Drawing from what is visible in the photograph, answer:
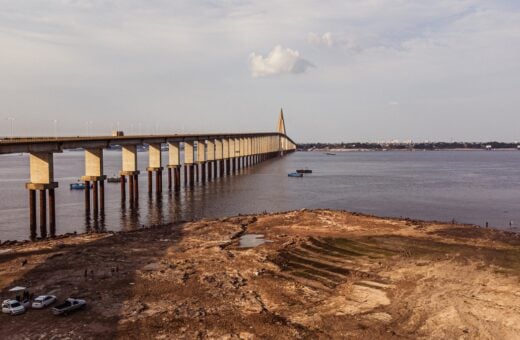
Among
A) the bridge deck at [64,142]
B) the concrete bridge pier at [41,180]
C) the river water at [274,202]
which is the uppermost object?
the bridge deck at [64,142]

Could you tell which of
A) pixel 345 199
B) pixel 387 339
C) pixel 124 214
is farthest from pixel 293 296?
pixel 345 199

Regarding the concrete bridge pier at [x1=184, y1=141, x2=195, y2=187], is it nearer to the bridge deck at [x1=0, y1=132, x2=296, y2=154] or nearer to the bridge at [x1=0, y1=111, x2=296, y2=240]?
the bridge at [x1=0, y1=111, x2=296, y2=240]

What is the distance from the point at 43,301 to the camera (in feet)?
77.6

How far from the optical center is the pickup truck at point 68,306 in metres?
22.5

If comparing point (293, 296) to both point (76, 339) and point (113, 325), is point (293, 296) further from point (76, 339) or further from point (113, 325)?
point (76, 339)

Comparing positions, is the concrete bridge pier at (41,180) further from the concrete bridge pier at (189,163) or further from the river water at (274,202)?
the concrete bridge pier at (189,163)

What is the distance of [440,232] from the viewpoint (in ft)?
142

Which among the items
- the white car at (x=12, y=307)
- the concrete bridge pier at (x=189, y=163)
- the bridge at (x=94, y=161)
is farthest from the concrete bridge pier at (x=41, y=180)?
the concrete bridge pier at (x=189, y=163)

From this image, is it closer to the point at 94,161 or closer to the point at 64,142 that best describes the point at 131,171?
the point at 94,161

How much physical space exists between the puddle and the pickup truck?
16418 mm

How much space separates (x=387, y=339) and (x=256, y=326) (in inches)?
230

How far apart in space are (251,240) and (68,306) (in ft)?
64.9

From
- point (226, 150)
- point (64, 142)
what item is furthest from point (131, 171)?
point (226, 150)

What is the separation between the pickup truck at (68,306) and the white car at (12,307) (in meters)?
1.74
